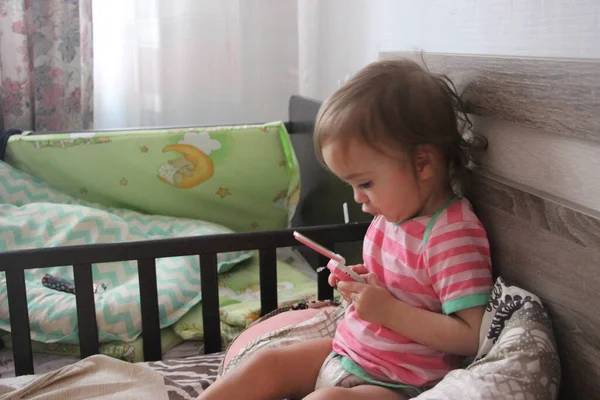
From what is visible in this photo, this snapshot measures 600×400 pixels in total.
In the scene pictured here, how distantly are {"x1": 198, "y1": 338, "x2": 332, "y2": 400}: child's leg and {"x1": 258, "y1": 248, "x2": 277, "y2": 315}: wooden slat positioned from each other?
266 mm

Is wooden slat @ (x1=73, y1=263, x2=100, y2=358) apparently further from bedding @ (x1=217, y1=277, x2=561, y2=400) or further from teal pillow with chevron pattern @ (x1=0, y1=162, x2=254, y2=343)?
bedding @ (x1=217, y1=277, x2=561, y2=400)

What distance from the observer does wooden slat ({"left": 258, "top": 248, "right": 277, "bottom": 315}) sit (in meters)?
1.33

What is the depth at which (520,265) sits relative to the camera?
36.0 inches

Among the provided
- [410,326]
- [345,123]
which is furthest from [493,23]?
[410,326]

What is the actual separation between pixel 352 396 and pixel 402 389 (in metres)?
0.08

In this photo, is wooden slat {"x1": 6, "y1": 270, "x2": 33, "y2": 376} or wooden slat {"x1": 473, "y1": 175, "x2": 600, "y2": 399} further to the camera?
wooden slat {"x1": 6, "y1": 270, "x2": 33, "y2": 376}

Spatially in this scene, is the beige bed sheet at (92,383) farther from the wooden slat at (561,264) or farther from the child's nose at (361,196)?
the wooden slat at (561,264)

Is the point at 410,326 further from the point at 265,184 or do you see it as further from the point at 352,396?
the point at 265,184

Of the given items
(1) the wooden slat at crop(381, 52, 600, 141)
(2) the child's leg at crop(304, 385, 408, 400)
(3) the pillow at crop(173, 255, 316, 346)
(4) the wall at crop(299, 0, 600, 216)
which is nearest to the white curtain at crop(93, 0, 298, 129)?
(4) the wall at crop(299, 0, 600, 216)

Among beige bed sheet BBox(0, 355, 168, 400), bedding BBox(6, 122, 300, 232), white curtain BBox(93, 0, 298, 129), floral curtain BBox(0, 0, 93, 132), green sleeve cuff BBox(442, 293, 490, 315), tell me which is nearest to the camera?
green sleeve cuff BBox(442, 293, 490, 315)

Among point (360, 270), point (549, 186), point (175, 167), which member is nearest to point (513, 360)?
point (549, 186)

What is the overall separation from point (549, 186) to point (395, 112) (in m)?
0.23

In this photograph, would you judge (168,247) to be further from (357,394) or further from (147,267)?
(357,394)

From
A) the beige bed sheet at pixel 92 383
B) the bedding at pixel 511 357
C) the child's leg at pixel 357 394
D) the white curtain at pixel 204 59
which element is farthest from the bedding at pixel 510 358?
the white curtain at pixel 204 59
